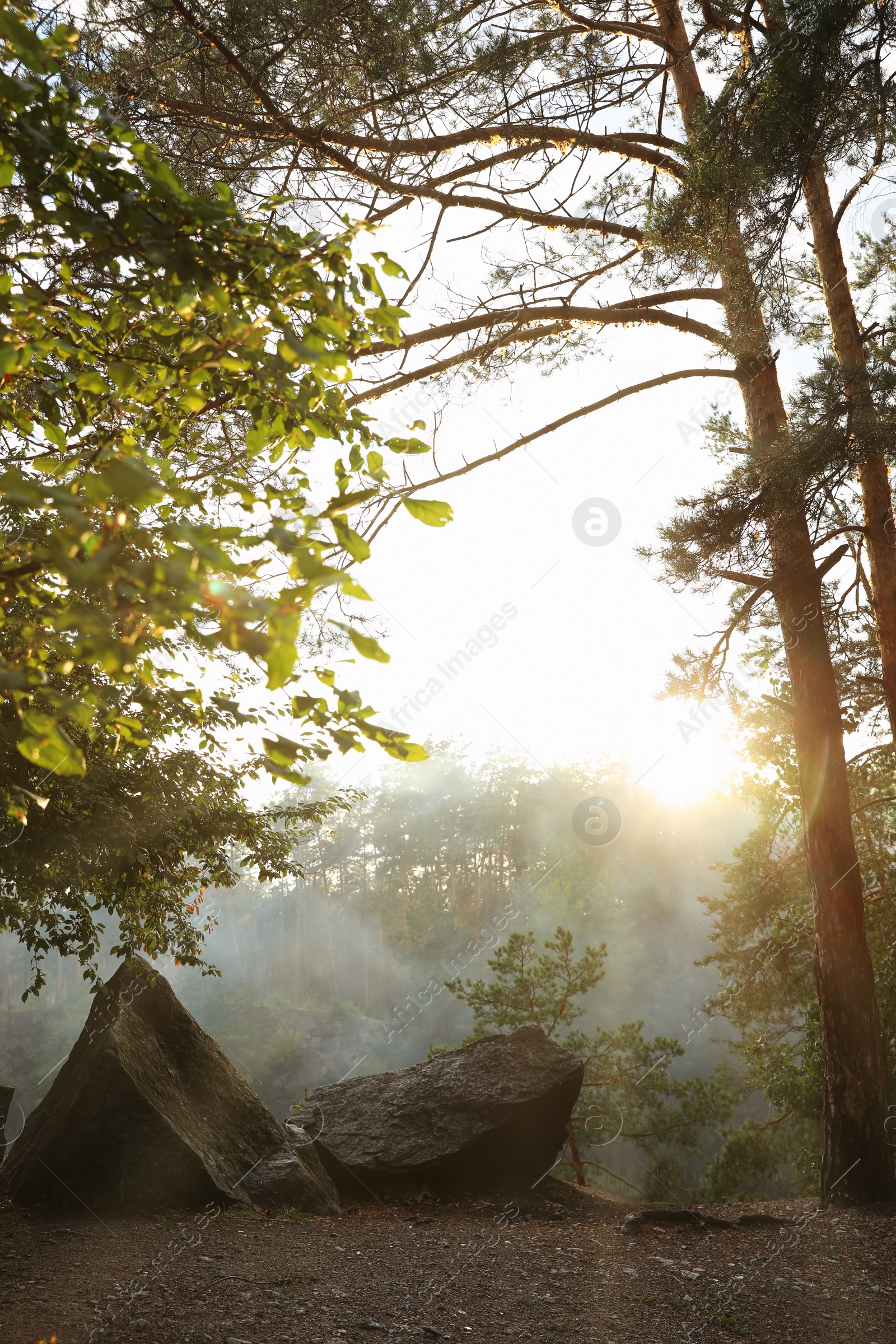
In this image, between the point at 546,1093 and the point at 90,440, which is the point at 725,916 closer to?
the point at 546,1093

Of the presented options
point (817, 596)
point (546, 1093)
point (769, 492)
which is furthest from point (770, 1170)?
point (769, 492)

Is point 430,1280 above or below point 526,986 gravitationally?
below

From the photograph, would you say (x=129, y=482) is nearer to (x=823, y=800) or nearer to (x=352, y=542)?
(x=352, y=542)

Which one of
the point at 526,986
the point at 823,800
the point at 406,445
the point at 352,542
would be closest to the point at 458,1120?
the point at 823,800

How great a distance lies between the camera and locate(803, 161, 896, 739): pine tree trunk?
589cm

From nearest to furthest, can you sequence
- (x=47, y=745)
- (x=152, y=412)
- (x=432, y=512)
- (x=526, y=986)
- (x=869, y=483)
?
(x=47, y=745)
(x=432, y=512)
(x=152, y=412)
(x=869, y=483)
(x=526, y=986)

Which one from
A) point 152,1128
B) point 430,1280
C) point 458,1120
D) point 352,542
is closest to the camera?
point 352,542

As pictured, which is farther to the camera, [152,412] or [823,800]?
[823,800]

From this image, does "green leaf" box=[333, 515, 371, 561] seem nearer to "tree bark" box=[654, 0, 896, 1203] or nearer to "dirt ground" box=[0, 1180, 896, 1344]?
"dirt ground" box=[0, 1180, 896, 1344]

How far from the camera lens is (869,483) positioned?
5914mm

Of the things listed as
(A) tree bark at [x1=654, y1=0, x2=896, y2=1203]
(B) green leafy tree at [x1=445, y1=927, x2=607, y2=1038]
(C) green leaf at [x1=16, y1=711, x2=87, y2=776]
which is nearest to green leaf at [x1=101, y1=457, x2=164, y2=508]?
(C) green leaf at [x1=16, y1=711, x2=87, y2=776]

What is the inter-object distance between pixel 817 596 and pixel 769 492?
4.59 feet

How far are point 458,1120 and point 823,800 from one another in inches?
160

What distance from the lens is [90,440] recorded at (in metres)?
2.30
